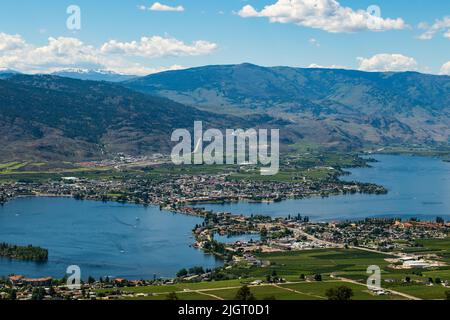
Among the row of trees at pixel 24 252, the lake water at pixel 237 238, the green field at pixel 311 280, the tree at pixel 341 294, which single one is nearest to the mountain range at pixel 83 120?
the lake water at pixel 237 238

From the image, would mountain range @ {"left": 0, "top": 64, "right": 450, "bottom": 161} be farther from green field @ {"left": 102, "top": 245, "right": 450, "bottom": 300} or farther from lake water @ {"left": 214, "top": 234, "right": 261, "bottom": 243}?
green field @ {"left": 102, "top": 245, "right": 450, "bottom": 300}

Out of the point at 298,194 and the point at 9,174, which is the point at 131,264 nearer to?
the point at 298,194

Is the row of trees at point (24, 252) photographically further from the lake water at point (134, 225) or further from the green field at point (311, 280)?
the green field at point (311, 280)

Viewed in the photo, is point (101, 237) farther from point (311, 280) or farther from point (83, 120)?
point (83, 120)

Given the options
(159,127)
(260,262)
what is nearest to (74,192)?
(260,262)

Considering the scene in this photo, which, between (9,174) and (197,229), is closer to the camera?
(197,229)
